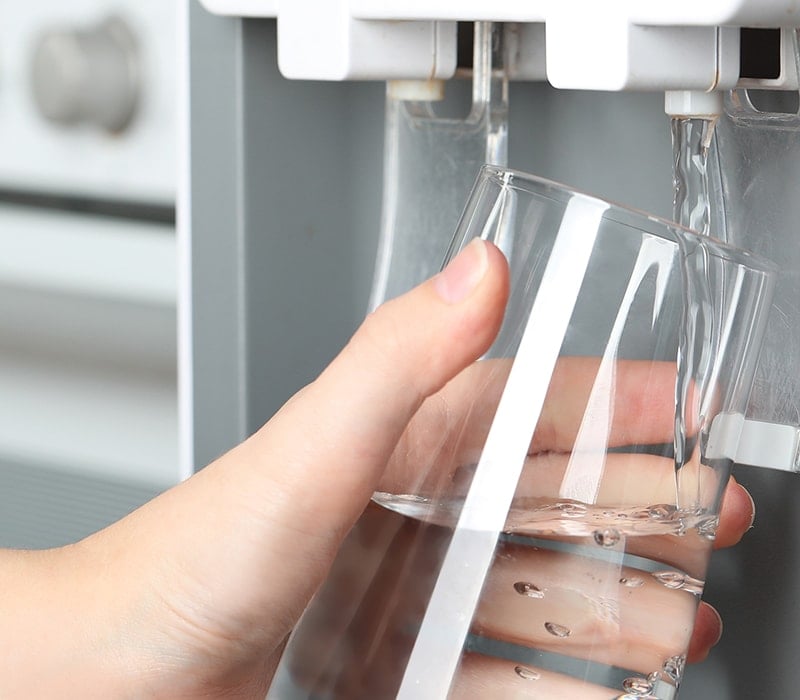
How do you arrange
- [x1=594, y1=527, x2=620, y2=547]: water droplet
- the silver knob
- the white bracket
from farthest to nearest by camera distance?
the silver knob, the white bracket, [x1=594, y1=527, x2=620, y2=547]: water droplet

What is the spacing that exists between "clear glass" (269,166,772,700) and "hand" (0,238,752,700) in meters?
0.02

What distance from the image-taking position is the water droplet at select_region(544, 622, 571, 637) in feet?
1.02

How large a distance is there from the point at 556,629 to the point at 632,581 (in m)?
0.02

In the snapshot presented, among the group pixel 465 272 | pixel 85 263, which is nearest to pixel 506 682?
pixel 465 272

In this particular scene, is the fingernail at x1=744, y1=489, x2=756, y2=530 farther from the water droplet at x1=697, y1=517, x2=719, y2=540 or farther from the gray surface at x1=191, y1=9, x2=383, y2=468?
the gray surface at x1=191, y1=9, x2=383, y2=468

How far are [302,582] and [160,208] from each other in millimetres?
271

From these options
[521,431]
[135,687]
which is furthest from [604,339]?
[135,687]

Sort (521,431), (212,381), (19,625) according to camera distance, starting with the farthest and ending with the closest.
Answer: (212,381) → (19,625) → (521,431)

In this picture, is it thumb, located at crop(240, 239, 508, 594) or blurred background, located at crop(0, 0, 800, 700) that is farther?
blurred background, located at crop(0, 0, 800, 700)

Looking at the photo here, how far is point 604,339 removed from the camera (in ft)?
1.03

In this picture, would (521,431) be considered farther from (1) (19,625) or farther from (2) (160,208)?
(2) (160,208)

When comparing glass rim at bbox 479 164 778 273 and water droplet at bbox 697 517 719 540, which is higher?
glass rim at bbox 479 164 778 273

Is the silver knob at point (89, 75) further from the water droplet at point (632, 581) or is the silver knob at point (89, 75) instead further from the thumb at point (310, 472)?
the water droplet at point (632, 581)

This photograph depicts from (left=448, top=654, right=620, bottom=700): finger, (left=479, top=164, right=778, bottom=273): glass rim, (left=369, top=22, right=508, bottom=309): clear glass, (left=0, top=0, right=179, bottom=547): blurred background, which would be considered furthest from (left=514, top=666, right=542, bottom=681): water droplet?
(left=0, top=0, right=179, bottom=547): blurred background
